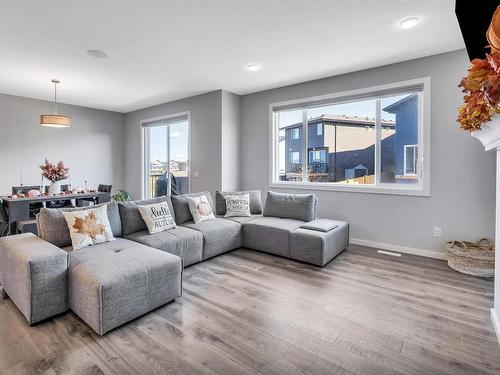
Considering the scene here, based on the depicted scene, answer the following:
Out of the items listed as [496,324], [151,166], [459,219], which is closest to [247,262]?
[496,324]

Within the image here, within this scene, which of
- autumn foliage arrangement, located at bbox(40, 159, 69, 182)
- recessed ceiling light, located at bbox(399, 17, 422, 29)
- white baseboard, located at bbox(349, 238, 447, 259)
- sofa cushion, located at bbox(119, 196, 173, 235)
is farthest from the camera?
autumn foliage arrangement, located at bbox(40, 159, 69, 182)

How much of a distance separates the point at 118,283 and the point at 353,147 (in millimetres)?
3736

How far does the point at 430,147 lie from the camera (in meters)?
3.54

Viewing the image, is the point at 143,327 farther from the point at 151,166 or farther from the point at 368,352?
the point at 151,166

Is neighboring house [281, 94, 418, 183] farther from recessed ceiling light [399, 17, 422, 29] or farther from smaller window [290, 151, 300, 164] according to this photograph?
recessed ceiling light [399, 17, 422, 29]

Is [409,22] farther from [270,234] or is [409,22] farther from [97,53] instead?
[97,53]

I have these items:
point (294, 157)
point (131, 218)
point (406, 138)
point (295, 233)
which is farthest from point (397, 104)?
point (131, 218)

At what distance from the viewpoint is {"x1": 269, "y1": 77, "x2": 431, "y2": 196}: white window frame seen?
3564 millimetres

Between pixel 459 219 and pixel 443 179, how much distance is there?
52cm

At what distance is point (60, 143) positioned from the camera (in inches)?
243

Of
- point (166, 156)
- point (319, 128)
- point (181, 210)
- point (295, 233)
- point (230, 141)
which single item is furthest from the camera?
point (166, 156)

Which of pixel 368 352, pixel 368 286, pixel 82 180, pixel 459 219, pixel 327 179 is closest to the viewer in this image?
pixel 368 352

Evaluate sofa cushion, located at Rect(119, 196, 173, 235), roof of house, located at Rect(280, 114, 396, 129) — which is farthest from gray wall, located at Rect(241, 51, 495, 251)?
sofa cushion, located at Rect(119, 196, 173, 235)

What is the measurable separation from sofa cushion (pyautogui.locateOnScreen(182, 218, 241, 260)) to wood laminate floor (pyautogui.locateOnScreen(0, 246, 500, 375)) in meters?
0.59
